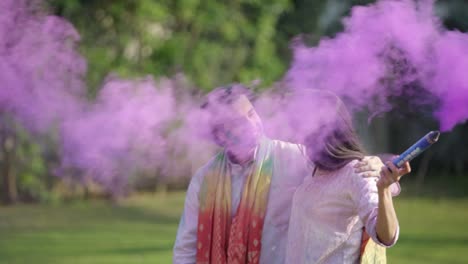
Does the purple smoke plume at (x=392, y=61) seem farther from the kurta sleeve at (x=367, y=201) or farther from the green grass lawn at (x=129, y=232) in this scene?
the green grass lawn at (x=129, y=232)

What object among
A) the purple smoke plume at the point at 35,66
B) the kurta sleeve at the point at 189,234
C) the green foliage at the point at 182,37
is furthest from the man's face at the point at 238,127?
the green foliage at the point at 182,37

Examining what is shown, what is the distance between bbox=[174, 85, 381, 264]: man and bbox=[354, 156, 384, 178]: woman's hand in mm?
522

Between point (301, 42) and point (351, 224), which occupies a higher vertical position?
point (301, 42)

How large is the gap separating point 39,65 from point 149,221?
30.4 feet

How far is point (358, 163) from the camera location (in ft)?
11.5

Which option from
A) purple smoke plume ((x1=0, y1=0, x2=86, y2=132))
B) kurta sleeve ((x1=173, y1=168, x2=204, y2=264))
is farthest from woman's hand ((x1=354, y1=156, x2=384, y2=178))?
purple smoke plume ((x1=0, y1=0, x2=86, y2=132))

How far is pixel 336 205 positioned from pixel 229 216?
699mm

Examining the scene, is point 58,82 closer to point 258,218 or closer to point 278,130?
point 278,130

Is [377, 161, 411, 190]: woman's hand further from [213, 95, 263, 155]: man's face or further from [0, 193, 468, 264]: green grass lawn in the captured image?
[0, 193, 468, 264]: green grass lawn

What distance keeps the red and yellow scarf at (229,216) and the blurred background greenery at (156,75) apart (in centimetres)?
724

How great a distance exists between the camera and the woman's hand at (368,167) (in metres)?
3.45

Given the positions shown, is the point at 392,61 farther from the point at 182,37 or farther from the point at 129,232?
the point at 182,37

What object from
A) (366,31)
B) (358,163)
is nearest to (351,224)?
(358,163)

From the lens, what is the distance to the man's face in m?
3.97
